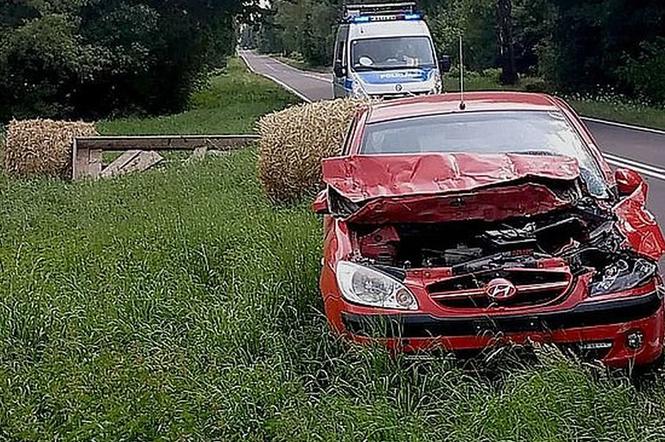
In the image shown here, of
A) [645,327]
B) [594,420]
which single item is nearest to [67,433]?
[594,420]

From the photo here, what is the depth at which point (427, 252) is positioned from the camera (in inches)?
239

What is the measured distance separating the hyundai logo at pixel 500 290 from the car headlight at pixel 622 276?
0.41m

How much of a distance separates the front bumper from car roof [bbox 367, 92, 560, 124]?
2368mm

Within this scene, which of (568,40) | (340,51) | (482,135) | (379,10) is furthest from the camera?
(568,40)

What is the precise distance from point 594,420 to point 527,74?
4321cm

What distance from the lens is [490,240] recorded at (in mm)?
5910

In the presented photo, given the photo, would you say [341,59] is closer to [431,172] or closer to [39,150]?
[39,150]

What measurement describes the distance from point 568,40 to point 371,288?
104 ft

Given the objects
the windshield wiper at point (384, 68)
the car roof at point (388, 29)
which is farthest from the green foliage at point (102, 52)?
the windshield wiper at point (384, 68)

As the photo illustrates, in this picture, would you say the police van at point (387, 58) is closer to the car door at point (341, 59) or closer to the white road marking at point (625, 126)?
the car door at point (341, 59)

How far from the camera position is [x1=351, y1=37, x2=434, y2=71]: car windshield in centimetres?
2088

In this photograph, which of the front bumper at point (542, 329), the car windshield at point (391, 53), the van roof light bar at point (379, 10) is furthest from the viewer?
the van roof light bar at point (379, 10)

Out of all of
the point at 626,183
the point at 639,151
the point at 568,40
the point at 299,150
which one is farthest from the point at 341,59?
the point at 568,40

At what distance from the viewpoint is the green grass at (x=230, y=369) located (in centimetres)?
465
